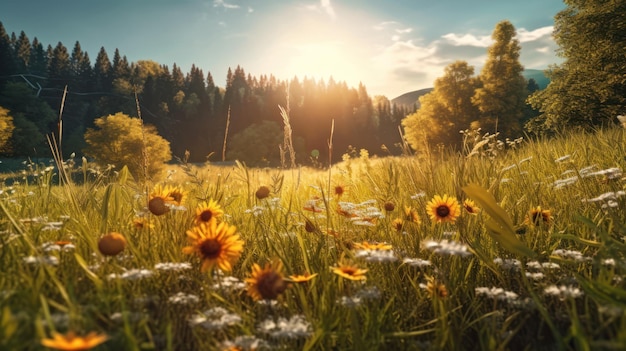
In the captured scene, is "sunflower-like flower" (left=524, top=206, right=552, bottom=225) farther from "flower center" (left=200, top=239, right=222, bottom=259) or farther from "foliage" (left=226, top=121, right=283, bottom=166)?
"foliage" (left=226, top=121, right=283, bottom=166)

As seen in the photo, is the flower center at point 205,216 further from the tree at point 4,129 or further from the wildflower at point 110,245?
the tree at point 4,129

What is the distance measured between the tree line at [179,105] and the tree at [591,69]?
4002 centimetres

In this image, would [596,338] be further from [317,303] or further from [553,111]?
[553,111]

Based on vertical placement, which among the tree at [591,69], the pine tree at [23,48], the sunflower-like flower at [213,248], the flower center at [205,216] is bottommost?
the sunflower-like flower at [213,248]

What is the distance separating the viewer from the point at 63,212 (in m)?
2.45

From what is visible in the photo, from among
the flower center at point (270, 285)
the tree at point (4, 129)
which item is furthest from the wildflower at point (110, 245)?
the tree at point (4, 129)

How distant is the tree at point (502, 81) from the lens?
101 feet

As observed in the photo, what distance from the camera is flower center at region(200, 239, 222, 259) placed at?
1255 mm

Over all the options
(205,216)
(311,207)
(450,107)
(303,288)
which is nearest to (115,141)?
(450,107)

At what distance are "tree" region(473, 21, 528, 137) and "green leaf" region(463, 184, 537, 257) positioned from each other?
107 feet

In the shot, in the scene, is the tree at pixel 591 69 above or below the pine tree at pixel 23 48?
below

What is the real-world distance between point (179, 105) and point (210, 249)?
85119mm

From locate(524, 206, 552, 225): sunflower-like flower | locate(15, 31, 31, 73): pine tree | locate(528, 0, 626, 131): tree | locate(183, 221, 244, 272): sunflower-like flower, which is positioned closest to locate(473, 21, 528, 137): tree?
locate(528, 0, 626, 131): tree

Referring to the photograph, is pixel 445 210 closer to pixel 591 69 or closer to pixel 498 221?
pixel 498 221
